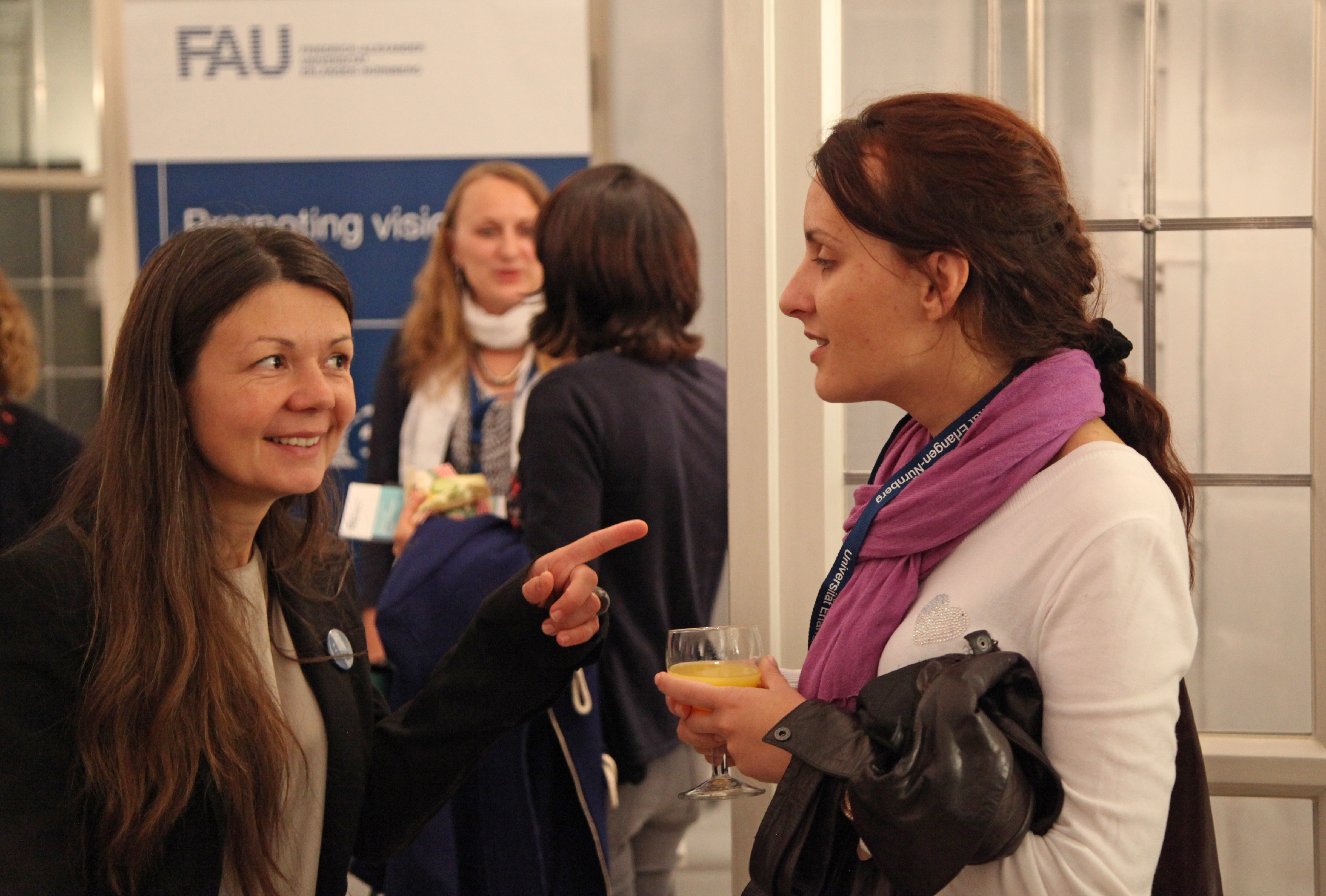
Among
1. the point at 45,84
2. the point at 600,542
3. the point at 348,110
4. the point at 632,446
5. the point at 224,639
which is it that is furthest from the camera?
the point at 45,84

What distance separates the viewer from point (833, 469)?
194 cm

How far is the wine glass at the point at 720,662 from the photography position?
1.48 meters

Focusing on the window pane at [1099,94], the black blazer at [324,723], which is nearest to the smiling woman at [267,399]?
the black blazer at [324,723]

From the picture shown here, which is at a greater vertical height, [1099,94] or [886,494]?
[1099,94]

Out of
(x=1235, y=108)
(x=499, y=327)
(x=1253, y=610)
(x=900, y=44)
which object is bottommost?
(x=1253, y=610)

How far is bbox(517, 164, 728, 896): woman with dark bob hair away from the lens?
2348 mm

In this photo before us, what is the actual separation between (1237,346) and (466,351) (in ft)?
6.79

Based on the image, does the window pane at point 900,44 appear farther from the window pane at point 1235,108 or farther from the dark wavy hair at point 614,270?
the dark wavy hair at point 614,270

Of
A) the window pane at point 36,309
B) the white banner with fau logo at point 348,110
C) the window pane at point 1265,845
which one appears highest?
the white banner with fau logo at point 348,110

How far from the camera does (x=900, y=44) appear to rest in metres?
1.92

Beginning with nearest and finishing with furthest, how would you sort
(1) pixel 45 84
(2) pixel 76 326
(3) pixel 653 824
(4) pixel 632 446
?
(4) pixel 632 446, (3) pixel 653 824, (1) pixel 45 84, (2) pixel 76 326

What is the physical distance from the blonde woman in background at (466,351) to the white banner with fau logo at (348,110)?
617mm

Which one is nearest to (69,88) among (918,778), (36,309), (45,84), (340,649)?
(45,84)

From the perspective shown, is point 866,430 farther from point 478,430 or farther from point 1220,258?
point 478,430
